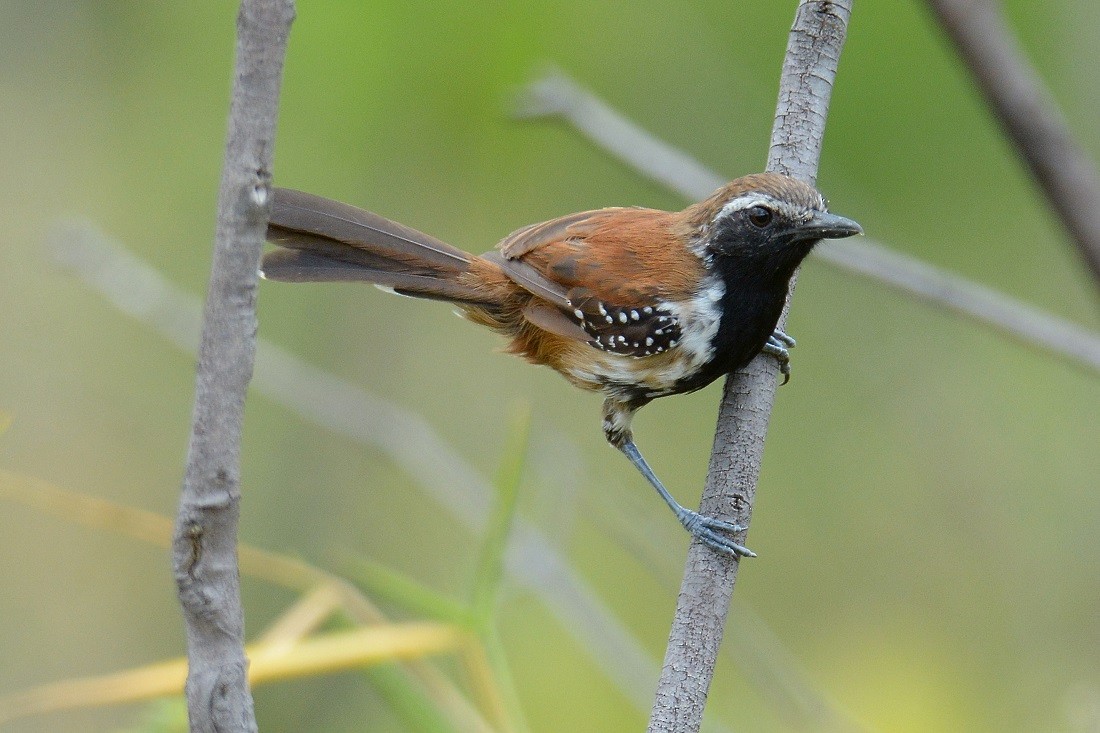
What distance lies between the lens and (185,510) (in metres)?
1.43

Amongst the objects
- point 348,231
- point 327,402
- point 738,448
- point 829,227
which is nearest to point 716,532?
point 738,448

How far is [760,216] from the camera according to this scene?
3.18 metres

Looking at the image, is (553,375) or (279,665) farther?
(553,375)

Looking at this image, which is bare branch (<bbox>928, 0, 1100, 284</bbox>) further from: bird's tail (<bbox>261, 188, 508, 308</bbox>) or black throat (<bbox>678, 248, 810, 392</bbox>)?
bird's tail (<bbox>261, 188, 508, 308</bbox>)

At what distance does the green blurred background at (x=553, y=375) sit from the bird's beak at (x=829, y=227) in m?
1.85

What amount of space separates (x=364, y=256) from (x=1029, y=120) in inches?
106

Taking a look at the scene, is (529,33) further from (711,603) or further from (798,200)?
(711,603)

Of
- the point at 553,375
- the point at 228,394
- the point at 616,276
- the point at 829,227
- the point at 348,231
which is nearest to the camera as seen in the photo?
the point at 228,394

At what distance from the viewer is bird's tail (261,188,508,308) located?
10.6ft

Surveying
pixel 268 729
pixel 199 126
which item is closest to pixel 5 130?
pixel 199 126

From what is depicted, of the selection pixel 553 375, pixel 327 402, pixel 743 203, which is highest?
pixel 553 375

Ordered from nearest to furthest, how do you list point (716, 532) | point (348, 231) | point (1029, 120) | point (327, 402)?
point (1029, 120) < point (716, 532) < point (348, 231) < point (327, 402)

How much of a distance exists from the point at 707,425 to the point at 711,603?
15.5 feet

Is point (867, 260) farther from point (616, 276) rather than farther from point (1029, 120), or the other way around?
point (1029, 120)
